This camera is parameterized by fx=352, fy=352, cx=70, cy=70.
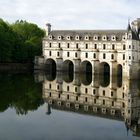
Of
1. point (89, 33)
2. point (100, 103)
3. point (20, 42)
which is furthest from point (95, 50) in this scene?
point (100, 103)

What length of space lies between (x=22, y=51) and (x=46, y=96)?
4235 centimetres

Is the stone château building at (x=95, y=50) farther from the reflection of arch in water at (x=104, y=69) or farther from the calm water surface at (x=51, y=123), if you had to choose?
the calm water surface at (x=51, y=123)

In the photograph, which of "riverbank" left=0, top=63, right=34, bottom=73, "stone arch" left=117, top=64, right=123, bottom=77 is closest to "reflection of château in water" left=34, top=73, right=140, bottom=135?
"stone arch" left=117, top=64, right=123, bottom=77

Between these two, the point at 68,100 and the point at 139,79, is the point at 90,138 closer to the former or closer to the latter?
the point at 68,100

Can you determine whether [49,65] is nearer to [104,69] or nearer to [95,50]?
A: [104,69]

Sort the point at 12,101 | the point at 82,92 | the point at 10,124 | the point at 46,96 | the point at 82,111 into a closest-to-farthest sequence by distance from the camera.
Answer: the point at 10,124 → the point at 82,111 → the point at 12,101 → the point at 46,96 → the point at 82,92

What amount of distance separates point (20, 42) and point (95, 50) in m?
18.0

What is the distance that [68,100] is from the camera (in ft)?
102

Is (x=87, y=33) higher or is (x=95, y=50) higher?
(x=87, y=33)

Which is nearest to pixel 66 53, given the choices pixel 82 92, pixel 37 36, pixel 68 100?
pixel 37 36

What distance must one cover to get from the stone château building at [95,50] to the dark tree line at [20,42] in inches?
184

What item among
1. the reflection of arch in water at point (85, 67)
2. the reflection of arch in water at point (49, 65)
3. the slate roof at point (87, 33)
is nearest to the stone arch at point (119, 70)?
the slate roof at point (87, 33)

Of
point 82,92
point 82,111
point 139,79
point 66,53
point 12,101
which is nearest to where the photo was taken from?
point 82,111

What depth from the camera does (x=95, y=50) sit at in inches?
2603
